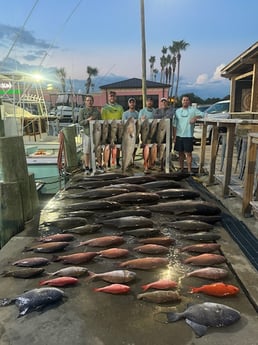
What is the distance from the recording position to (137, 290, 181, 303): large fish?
3.13m

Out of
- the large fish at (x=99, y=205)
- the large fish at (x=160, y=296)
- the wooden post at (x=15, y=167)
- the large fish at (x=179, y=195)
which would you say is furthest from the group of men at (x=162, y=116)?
the large fish at (x=160, y=296)

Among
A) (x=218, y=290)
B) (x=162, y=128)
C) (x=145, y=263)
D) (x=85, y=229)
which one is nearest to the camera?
(x=218, y=290)

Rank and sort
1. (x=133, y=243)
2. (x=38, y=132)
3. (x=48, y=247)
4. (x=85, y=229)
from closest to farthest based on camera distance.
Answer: (x=48, y=247)
(x=133, y=243)
(x=85, y=229)
(x=38, y=132)

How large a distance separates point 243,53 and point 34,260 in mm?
11145

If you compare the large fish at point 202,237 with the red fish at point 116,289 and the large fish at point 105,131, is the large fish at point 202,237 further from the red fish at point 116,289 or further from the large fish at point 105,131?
the large fish at point 105,131

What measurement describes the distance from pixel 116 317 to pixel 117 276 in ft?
1.85

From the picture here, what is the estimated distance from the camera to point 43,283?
3.45 metres

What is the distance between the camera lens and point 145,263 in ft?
12.4

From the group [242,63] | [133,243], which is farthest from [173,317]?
[242,63]

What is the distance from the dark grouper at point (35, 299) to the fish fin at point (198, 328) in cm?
129

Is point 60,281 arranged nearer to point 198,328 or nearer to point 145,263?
point 145,263

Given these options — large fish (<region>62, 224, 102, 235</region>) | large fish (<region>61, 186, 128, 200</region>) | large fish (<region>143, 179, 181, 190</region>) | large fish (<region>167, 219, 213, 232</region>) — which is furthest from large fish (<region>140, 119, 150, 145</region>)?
large fish (<region>62, 224, 102, 235</region>)

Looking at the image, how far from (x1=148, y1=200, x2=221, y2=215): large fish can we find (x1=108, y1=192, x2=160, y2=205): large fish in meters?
0.34

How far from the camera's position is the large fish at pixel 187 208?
5.25 meters
